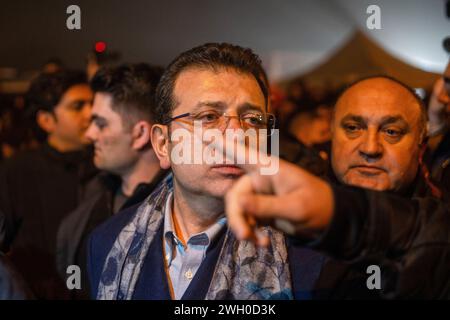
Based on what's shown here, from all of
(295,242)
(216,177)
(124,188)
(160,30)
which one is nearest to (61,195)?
(124,188)

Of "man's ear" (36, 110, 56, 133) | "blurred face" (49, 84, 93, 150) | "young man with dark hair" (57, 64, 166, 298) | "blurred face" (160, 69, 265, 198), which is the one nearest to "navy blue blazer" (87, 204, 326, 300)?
"blurred face" (160, 69, 265, 198)

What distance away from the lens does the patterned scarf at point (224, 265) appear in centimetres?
171

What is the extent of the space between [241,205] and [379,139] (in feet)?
3.38

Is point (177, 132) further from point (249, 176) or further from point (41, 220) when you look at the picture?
point (41, 220)

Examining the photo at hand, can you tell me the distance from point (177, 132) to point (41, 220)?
2.00 m

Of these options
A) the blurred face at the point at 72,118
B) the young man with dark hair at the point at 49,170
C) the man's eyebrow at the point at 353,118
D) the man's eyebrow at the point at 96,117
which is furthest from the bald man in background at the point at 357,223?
the blurred face at the point at 72,118

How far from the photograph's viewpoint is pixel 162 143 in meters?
2.02

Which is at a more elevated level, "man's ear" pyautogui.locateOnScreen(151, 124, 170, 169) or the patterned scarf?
"man's ear" pyautogui.locateOnScreen(151, 124, 170, 169)

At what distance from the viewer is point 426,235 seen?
1415mm

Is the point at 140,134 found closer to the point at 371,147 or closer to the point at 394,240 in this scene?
the point at 371,147

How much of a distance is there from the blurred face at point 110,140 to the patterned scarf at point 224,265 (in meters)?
0.96

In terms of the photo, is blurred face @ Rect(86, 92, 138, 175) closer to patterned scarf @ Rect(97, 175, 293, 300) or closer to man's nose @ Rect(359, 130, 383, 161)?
patterned scarf @ Rect(97, 175, 293, 300)

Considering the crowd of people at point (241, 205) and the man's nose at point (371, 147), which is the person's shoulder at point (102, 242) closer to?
the crowd of people at point (241, 205)

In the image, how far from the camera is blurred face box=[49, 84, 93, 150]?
4.02 m
